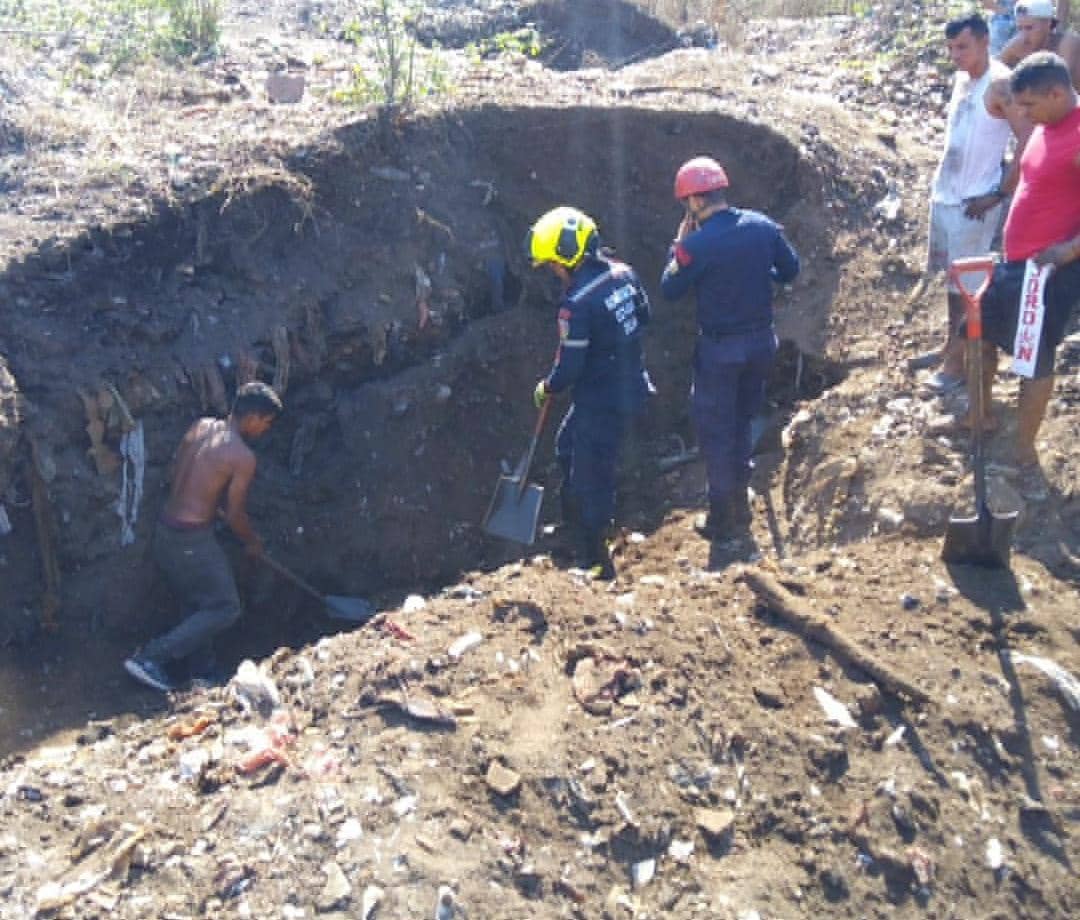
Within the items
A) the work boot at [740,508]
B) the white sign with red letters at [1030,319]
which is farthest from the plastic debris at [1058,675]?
the work boot at [740,508]

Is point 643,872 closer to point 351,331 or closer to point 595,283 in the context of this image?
point 595,283

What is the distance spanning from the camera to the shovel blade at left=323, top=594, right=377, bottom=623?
20.8 ft

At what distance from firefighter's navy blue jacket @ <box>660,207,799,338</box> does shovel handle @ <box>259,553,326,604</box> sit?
253 centimetres

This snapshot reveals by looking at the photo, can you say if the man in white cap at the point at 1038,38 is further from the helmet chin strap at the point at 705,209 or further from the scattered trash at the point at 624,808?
the scattered trash at the point at 624,808

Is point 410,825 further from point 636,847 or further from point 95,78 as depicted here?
point 95,78

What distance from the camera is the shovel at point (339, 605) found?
6328 millimetres

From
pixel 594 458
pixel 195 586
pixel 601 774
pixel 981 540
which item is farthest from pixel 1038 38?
pixel 195 586

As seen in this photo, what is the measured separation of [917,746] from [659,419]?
3.71m

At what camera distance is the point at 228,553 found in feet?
21.3

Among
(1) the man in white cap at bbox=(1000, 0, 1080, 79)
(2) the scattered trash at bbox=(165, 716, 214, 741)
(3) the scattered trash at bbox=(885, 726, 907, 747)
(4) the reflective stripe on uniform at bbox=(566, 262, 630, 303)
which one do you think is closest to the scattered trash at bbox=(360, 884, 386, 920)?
(2) the scattered trash at bbox=(165, 716, 214, 741)

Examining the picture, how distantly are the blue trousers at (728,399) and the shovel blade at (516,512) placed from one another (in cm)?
98

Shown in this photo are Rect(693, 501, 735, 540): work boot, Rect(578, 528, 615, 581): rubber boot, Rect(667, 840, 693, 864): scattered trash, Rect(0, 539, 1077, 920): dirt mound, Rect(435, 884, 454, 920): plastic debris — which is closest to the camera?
Rect(435, 884, 454, 920): plastic debris

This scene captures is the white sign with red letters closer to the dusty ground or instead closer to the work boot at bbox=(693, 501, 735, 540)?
the dusty ground

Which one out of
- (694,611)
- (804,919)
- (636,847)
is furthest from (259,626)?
(804,919)
